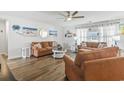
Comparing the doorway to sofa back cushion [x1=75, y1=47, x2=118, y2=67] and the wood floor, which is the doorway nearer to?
the wood floor

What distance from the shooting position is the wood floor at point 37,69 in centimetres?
209

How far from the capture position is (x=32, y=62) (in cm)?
246

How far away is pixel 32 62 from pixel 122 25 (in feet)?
5.90

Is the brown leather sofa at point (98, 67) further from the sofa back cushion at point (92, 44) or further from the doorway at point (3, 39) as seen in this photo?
the doorway at point (3, 39)

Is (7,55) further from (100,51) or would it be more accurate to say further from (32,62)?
(100,51)

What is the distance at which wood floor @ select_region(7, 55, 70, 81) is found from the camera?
2092 mm

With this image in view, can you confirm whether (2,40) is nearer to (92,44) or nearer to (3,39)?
(3,39)

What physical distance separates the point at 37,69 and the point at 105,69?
4.68 ft

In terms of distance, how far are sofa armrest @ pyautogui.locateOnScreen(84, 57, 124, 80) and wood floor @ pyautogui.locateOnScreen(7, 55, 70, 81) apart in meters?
0.51

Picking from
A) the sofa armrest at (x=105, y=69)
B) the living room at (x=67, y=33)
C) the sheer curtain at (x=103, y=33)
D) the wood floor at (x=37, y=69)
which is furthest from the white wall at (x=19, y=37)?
the sofa armrest at (x=105, y=69)

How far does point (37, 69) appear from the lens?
2.56m

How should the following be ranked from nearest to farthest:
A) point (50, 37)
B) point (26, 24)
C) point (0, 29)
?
point (0, 29) → point (26, 24) → point (50, 37)

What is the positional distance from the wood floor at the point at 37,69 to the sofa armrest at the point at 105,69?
1.66 feet
